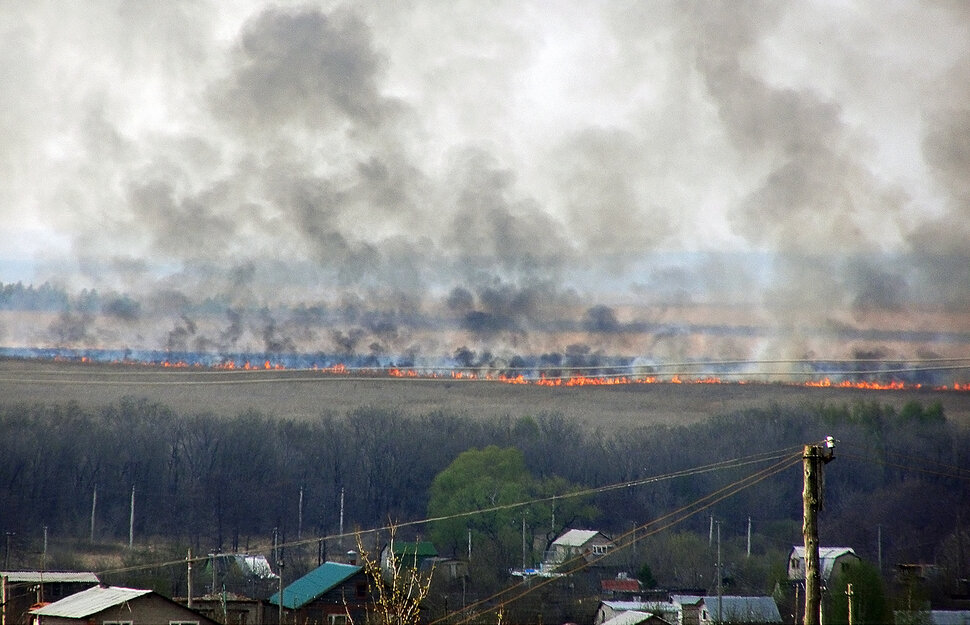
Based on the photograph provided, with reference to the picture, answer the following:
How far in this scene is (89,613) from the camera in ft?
149

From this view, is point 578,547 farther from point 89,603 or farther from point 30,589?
point 89,603

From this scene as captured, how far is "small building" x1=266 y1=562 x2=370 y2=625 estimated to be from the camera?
209 feet

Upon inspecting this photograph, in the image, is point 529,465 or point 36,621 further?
point 529,465

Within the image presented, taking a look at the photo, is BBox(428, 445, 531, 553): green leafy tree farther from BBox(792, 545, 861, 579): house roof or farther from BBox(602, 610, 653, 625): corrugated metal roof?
BBox(602, 610, 653, 625): corrugated metal roof

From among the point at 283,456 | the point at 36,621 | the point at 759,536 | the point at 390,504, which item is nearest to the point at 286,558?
the point at 390,504

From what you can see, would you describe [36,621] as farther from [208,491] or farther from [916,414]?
[916,414]

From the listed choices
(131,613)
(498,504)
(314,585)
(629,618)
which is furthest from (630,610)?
(498,504)

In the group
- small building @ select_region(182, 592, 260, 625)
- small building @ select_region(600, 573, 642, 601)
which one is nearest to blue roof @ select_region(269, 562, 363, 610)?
small building @ select_region(182, 592, 260, 625)

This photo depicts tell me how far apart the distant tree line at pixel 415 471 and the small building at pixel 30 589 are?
3976cm

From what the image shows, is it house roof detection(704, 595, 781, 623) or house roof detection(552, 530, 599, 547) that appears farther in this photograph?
house roof detection(552, 530, 599, 547)

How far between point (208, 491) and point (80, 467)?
1267 centimetres

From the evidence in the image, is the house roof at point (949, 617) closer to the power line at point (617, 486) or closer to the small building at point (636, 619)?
the small building at point (636, 619)

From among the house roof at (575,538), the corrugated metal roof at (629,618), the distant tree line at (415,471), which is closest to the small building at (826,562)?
the distant tree line at (415,471)

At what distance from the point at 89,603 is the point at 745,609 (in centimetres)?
3189
